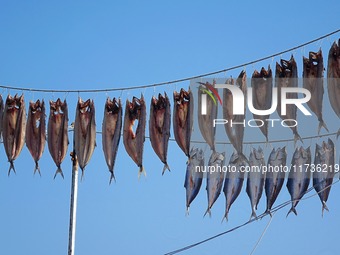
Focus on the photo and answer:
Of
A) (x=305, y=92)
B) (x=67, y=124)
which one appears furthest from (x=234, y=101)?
(x=67, y=124)

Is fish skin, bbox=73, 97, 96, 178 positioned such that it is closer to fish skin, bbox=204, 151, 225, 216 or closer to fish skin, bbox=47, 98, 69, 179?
fish skin, bbox=47, 98, 69, 179

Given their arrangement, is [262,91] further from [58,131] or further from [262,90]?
[58,131]

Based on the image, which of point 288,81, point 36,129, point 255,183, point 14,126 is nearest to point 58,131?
point 36,129

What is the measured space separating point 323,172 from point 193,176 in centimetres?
205

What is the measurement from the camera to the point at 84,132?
14539mm

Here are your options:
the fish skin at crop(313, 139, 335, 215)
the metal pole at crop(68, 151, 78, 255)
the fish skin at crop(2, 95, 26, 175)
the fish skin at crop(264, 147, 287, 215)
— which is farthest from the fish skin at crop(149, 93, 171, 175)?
the fish skin at crop(2, 95, 26, 175)

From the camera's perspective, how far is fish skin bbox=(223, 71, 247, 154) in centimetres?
1326

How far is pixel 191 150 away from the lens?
14781mm

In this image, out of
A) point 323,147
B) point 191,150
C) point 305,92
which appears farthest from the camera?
point 191,150

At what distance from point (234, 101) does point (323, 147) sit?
57.3 inches

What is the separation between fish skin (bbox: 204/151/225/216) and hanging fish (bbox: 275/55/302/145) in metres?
1.54

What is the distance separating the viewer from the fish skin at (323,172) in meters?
13.1

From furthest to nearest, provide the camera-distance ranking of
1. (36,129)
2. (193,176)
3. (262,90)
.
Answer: (36,129) → (193,176) → (262,90)

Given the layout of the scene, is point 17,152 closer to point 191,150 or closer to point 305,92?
point 191,150
